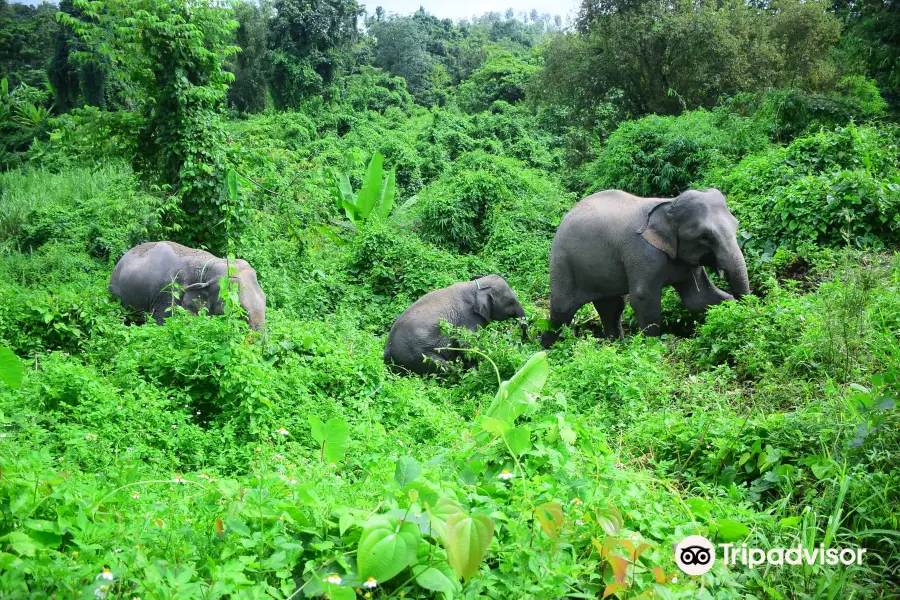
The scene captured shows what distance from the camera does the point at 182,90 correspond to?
10641 mm

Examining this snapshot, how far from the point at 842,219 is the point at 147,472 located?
742cm

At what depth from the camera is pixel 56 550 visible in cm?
246

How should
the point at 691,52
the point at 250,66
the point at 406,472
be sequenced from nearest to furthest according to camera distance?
the point at 406,472
the point at 691,52
the point at 250,66

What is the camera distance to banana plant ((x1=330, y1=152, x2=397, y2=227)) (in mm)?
14633

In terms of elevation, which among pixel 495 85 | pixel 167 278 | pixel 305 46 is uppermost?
pixel 305 46

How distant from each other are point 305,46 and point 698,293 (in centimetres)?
2291

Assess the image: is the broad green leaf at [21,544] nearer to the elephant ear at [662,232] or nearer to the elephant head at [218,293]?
the elephant head at [218,293]

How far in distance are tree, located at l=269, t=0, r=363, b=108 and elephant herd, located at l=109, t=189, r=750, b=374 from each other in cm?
1930

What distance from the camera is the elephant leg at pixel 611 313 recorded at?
873 cm

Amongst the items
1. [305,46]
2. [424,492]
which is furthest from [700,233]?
[305,46]

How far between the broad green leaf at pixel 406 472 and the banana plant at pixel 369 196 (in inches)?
466

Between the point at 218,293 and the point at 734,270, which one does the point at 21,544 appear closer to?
the point at 218,293

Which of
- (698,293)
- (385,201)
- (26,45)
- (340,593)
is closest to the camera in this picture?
(340,593)

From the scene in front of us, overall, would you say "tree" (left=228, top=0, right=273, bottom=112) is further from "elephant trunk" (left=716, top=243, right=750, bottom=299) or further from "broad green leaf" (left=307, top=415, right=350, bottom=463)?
"broad green leaf" (left=307, top=415, right=350, bottom=463)
